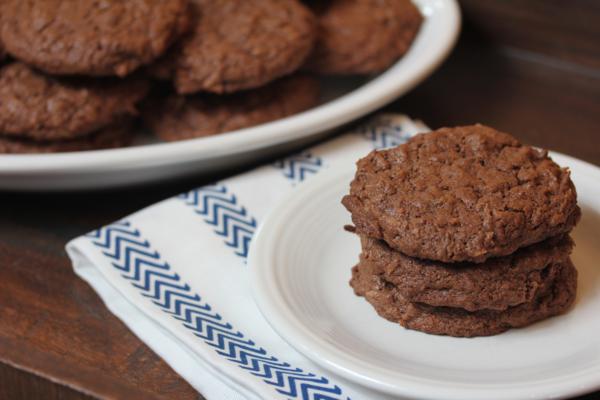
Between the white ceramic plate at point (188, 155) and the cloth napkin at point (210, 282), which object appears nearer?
the cloth napkin at point (210, 282)

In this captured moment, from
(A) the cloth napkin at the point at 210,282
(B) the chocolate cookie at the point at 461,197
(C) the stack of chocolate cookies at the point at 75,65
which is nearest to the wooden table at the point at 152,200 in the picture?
(A) the cloth napkin at the point at 210,282

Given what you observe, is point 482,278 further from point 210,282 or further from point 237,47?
point 237,47

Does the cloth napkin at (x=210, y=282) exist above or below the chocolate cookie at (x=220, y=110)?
below

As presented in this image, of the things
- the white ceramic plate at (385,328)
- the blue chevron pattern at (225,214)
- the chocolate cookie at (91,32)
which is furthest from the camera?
the chocolate cookie at (91,32)

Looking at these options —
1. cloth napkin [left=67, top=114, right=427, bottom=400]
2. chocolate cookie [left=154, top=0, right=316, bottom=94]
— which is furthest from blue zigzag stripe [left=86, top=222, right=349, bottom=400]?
chocolate cookie [left=154, top=0, right=316, bottom=94]

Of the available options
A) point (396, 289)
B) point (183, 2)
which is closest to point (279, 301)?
point (396, 289)

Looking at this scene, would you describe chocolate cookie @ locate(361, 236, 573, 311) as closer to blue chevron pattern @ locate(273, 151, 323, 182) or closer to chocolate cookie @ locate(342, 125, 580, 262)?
chocolate cookie @ locate(342, 125, 580, 262)

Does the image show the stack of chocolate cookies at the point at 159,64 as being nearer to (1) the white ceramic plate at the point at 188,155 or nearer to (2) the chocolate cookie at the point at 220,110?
(2) the chocolate cookie at the point at 220,110
